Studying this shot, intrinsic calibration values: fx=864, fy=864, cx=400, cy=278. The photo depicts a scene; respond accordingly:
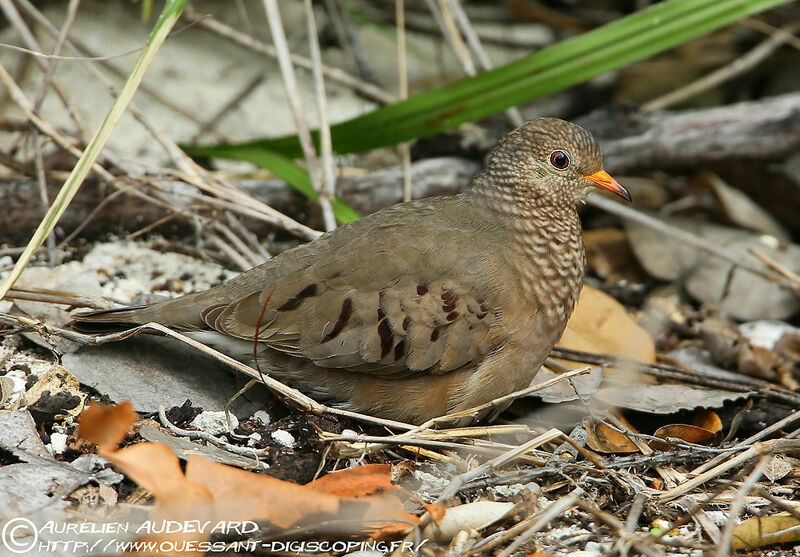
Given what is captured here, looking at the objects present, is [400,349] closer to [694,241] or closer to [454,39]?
[694,241]

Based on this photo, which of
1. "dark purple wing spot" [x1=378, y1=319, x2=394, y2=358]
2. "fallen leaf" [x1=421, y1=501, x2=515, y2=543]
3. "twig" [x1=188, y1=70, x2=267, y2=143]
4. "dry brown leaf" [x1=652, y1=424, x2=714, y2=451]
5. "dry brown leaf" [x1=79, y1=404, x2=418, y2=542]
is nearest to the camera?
"dry brown leaf" [x1=79, y1=404, x2=418, y2=542]

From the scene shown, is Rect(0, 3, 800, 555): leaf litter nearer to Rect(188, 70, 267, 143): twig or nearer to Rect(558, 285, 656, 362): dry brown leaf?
Rect(558, 285, 656, 362): dry brown leaf

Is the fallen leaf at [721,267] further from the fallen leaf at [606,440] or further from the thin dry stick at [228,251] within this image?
the thin dry stick at [228,251]

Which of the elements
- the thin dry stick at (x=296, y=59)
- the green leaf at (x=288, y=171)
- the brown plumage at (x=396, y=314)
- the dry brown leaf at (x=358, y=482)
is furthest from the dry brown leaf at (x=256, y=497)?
the thin dry stick at (x=296, y=59)

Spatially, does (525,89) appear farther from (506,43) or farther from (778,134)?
(506,43)

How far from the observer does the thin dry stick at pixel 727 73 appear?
5312mm

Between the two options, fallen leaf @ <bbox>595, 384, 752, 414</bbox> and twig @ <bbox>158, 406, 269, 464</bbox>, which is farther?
fallen leaf @ <bbox>595, 384, 752, 414</bbox>

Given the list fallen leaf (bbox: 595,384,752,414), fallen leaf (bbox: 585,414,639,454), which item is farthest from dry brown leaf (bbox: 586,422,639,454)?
fallen leaf (bbox: 595,384,752,414)

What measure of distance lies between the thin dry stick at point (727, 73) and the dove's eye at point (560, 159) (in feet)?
6.92

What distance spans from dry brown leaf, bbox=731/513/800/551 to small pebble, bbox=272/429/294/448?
1.40m

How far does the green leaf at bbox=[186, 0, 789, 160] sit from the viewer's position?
13.2ft

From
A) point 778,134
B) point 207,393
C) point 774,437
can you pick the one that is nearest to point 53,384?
point 207,393

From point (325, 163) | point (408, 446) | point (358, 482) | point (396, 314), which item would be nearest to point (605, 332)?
point (396, 314)

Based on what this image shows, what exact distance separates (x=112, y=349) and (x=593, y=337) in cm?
205
